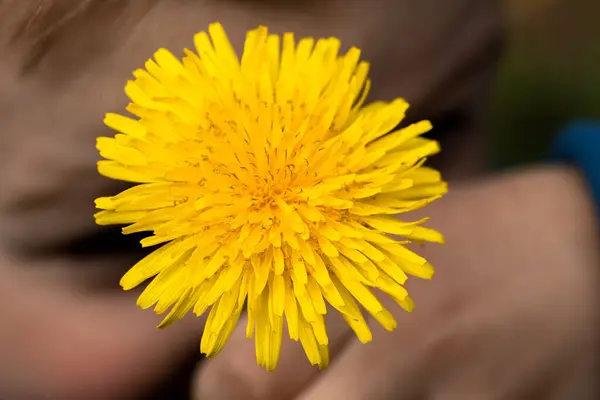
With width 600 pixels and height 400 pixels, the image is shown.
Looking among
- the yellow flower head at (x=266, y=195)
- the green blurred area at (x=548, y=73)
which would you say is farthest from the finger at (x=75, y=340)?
the green blurred area at (x=548, y=73)

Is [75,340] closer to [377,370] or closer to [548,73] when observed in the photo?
[377,370]

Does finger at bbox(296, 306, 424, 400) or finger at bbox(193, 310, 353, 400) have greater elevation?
finger at bbox(193, 310, 353, 400)

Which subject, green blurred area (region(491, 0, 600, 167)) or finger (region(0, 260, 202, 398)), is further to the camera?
green blurred area (region(491, 0, 600, 167))

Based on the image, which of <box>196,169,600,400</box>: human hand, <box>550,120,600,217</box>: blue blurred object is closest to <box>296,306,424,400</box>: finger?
<box>196,169,600,400</box>: human hand

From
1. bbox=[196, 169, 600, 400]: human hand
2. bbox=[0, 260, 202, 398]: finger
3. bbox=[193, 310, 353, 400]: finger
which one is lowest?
bbox=[196, 169, 600, 400]: human hand

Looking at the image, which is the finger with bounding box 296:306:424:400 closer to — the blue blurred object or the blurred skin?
the blurred skin

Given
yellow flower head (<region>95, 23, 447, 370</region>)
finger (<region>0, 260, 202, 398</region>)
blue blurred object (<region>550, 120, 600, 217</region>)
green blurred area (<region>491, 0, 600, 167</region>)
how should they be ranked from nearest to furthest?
yellow flower head (<region>95, 23, 447, 370</region>) < finger (<region>0, 260, 202, 398</region>) < blue blurred object (<region>550, 120, 600, 217</region>) < green blurred area (<region>491, 0, 600, 167</region>)

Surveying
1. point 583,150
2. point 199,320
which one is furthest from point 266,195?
point 583,150
